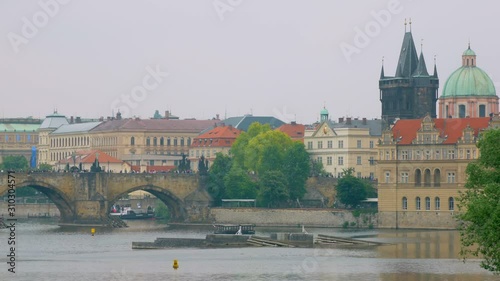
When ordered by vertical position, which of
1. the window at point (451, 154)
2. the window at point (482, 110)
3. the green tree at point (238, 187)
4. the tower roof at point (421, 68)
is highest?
the tower roof at point (421, 68)

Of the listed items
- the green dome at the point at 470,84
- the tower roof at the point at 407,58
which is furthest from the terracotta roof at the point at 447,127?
the green dome at the point at 470,84

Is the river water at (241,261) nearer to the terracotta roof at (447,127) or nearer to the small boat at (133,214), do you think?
the terracotta roof at (447,127)

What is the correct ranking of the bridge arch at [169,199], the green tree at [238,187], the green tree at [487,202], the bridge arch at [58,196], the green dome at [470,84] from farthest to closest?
the green dome at [470,84] → the green tree at [238,187] → the bridge arch at [169,199] → the bridge arch at [58,196] → the green tree at [487,202]

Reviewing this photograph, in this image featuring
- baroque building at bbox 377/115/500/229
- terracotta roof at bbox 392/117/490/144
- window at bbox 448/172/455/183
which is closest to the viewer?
baroque building at bbox 377/115/500/229

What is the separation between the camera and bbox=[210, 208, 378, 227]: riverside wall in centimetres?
14838

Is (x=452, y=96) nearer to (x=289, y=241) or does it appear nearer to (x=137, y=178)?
(x=137, y=178)

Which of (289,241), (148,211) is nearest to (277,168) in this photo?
(148,211)

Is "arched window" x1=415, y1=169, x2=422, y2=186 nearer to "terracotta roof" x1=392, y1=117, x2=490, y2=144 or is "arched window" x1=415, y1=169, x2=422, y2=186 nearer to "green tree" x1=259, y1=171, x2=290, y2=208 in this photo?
"terracotta roof" x1=392, y1=117, x2=490, y2=144

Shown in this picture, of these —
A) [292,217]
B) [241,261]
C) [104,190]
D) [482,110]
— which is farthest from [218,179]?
[241,261]

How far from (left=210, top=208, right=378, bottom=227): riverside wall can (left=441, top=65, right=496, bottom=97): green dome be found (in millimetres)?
32689

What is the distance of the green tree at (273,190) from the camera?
158 metres

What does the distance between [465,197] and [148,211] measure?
340 feet

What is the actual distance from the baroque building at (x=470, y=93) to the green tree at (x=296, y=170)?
20.7 m

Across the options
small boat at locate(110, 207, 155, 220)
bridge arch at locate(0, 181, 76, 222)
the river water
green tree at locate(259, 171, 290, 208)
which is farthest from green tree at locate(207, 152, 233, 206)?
the river water
